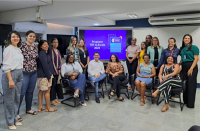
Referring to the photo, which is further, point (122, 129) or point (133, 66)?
point (133, 66)

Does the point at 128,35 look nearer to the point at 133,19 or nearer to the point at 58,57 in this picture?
the point at 133,19

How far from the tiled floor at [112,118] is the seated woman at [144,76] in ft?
1.11

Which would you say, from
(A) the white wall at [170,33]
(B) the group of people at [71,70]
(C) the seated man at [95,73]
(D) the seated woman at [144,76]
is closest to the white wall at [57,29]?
(B) the group of people at [71,70]

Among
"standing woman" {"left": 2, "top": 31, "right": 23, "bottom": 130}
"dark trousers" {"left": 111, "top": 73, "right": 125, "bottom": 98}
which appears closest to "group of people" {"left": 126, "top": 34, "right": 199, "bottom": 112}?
"dark trousers" {"left": 111, "top": 73, "right": 125, "bottom": 98}

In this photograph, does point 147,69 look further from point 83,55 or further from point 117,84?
point 83,55

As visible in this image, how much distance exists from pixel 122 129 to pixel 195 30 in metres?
4.31

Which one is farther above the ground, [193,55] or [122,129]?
[193,55]

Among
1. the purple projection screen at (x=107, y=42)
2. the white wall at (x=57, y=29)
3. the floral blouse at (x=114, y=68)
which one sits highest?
the white wall at (x=57, y=29)

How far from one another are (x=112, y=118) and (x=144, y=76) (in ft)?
4.80

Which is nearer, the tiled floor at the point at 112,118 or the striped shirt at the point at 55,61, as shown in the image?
the tiled floor at the point at 112,118

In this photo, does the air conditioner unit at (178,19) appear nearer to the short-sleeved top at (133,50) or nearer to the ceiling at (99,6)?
the ceiling at (99,6)

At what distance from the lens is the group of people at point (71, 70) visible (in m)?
2.41

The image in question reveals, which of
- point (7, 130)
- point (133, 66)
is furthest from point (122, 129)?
point (133, 66)

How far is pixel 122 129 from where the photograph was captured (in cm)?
251
